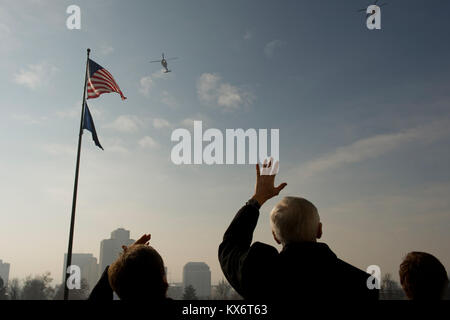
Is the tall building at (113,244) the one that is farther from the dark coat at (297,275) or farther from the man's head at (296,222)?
the dark coat at (297,275)

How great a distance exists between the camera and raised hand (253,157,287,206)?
3.29m

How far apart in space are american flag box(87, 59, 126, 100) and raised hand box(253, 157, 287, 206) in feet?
48.2

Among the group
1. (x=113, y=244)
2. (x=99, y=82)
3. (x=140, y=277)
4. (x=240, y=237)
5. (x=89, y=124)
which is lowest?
(x=113, y=244)

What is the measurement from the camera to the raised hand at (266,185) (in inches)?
130

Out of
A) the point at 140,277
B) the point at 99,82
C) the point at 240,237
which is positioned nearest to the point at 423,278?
the point at 240,237

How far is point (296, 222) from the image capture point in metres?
2.59

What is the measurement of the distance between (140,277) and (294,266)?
102 centimetres

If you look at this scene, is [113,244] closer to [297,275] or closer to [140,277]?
[140,277]

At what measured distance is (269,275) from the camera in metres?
2.35

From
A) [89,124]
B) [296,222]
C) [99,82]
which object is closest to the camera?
[296,222]

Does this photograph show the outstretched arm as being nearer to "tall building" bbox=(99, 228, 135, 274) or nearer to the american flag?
the american flag

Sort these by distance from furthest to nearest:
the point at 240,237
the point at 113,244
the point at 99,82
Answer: the point at 113,244 → the point at 99,82 → the point at 240,237

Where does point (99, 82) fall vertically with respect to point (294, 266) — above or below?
above
